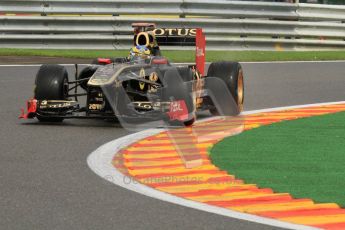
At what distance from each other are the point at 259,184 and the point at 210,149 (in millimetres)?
1800

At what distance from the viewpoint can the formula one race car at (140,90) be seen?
34.1 feet

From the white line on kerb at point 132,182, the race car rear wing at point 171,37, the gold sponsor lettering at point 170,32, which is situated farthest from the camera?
the gold sponsor lettering at point 170,32

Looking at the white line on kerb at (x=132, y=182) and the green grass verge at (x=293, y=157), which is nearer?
the white line on kerb at (x=132, y=182)

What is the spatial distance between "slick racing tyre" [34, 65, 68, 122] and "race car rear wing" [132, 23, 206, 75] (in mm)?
1038

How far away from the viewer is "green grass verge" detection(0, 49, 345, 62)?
20.0m

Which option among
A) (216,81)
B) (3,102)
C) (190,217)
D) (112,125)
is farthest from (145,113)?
(190,217)

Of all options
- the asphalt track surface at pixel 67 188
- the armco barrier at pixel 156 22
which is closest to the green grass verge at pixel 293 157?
the asphalt track surface at pixel 67 188

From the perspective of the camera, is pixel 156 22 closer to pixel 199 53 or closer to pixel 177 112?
pixel 199 53

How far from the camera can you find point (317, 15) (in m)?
22.2

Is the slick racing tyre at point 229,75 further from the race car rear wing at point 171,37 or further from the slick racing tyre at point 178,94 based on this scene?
the slick racing tyre at point 178,94

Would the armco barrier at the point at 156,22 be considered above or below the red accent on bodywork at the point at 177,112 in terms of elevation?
below

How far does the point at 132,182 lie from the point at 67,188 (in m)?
0.50

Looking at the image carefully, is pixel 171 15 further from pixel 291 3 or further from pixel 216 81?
pixel 216 81

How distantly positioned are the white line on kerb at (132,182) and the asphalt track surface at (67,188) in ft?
0.27
